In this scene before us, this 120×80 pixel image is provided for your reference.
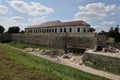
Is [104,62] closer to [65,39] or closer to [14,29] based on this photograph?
[65,39]

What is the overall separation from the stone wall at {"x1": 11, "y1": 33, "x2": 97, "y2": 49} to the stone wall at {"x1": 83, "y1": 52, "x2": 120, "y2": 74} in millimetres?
7194

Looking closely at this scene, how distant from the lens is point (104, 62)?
16453mm

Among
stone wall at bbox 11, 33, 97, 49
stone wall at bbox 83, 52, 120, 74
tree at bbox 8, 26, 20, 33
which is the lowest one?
stone wall at bbox 83, 52, 120, 74

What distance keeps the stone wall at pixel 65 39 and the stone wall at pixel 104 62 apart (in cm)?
719

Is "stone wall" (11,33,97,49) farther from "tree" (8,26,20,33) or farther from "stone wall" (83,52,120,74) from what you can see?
"tree" (8,26,20,33)

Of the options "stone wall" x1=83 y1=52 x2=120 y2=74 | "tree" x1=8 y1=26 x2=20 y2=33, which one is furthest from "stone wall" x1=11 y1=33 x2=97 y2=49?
"tree" x1=8 y1=26 x2=20 y2=33

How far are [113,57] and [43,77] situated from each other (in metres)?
10.6

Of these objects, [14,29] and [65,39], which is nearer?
[65,39]

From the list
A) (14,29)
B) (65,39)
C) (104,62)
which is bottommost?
→ (104,62)

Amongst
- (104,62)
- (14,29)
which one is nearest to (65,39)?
(104,62)

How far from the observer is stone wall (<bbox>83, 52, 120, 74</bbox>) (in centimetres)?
1502

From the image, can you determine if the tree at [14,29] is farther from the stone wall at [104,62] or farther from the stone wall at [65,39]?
the stone wall at [104,62]

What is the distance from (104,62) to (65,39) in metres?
15.3

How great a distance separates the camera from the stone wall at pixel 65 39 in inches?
1049
